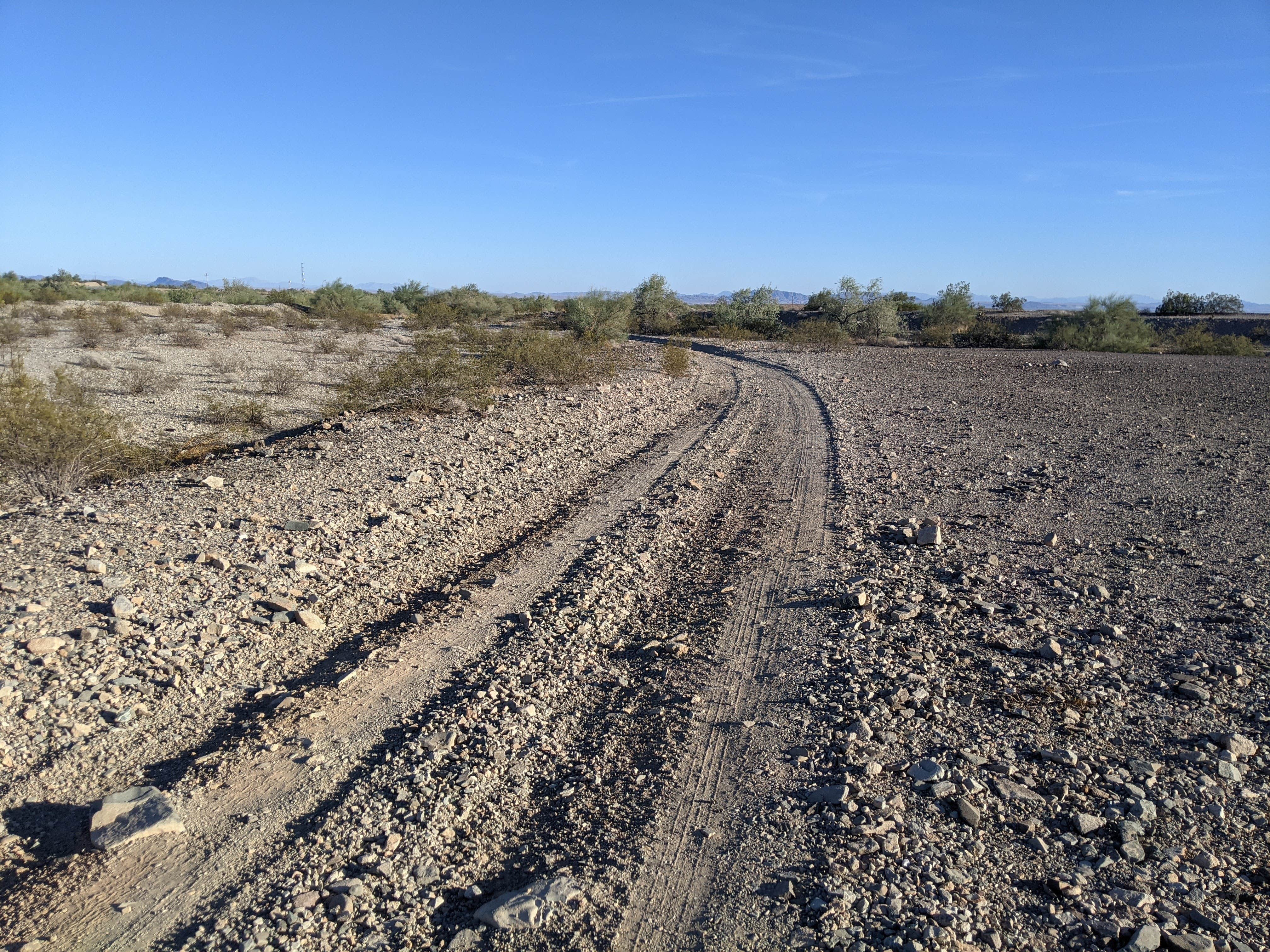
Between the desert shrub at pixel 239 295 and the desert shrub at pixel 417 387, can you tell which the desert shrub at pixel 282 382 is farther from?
the desert shrub at pixel 239 295

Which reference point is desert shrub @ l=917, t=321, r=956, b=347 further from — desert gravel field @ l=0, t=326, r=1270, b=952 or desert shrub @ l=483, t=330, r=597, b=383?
desert gravel field @ l=0, t=326, r=1270, b=952

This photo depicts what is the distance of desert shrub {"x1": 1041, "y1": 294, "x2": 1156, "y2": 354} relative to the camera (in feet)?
115

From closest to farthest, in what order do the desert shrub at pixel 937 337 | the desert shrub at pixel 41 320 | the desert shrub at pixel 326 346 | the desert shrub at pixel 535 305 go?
the desert shrub at pixel 326 346 < the desert shrub at pixel 41 320 < the desert shrub at pixel 937 337 < the desert shrub at pixel 535 305

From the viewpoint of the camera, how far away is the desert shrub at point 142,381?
1669 cm

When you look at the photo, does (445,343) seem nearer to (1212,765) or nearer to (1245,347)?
(1212,765)

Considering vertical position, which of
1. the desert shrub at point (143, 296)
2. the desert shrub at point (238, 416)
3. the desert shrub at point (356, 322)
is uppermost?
the desert shrub at point (143, 296)

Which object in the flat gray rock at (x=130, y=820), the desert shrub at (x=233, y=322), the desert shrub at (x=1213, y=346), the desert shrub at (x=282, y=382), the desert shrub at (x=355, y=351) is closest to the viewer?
the flat gray rock at (x=130, y=820)

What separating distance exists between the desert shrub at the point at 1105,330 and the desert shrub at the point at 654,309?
23.2 meters

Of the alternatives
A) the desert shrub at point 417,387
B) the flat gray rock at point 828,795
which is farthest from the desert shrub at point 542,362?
the flat gray rock at point 828,795

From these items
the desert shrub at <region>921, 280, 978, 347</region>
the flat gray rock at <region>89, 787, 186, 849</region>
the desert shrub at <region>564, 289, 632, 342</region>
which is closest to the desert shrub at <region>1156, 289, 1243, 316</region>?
the desert shrub at <region>921, 280, 978, 347</region>

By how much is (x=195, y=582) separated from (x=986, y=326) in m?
49.8

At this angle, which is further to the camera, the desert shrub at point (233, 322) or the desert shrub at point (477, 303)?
the desert shrub at point (477, 303)

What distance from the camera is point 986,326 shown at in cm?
4656

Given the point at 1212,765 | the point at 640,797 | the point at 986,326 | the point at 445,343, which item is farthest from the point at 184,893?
the point at 986,326
